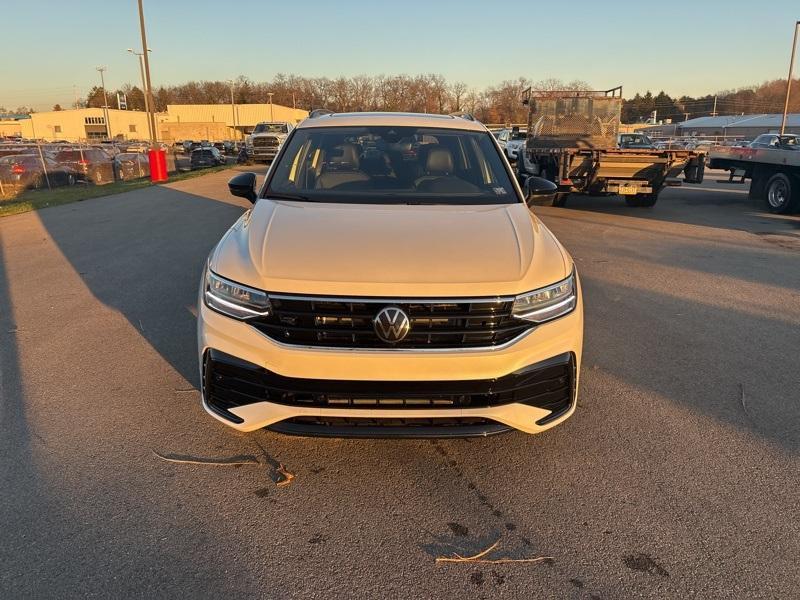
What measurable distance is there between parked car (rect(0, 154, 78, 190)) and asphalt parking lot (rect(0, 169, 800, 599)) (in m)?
17.0

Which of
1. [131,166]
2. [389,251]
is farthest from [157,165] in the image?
[389,251]

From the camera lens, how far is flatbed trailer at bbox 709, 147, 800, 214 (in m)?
12.6

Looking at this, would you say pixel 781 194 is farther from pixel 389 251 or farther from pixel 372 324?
pixel 372 324

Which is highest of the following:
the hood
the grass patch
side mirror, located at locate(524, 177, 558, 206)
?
side mirror, located at locate(524, 177, 558, 206)

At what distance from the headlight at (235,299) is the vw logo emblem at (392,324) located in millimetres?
556

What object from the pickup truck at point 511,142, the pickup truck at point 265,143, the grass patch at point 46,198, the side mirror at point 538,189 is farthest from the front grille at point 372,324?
the pickup truck at point 265,143

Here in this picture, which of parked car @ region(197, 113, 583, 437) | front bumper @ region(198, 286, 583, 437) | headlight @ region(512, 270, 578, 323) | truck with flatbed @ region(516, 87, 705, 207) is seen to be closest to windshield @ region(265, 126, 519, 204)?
parked car @ region(197, 113, 583, 437)

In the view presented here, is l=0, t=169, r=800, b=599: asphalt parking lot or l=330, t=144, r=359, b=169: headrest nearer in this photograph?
l=0, t=169, r=800, b=599: asphalt parking lot

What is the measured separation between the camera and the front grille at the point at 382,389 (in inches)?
108

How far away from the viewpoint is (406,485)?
119 inches

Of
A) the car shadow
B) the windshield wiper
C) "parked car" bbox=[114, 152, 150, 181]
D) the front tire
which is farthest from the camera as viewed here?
"parked car" bbox=[114, 152, 150, 181]

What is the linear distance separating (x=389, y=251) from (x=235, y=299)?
804mm

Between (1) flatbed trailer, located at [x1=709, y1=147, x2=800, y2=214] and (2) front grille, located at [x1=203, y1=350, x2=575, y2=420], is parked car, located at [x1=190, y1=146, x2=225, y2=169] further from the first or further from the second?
(2) front grille, located at [x1=203, y1=350, x2=575, y2=420]

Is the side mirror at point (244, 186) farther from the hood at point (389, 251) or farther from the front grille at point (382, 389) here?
the front grille at point (382, 389)
